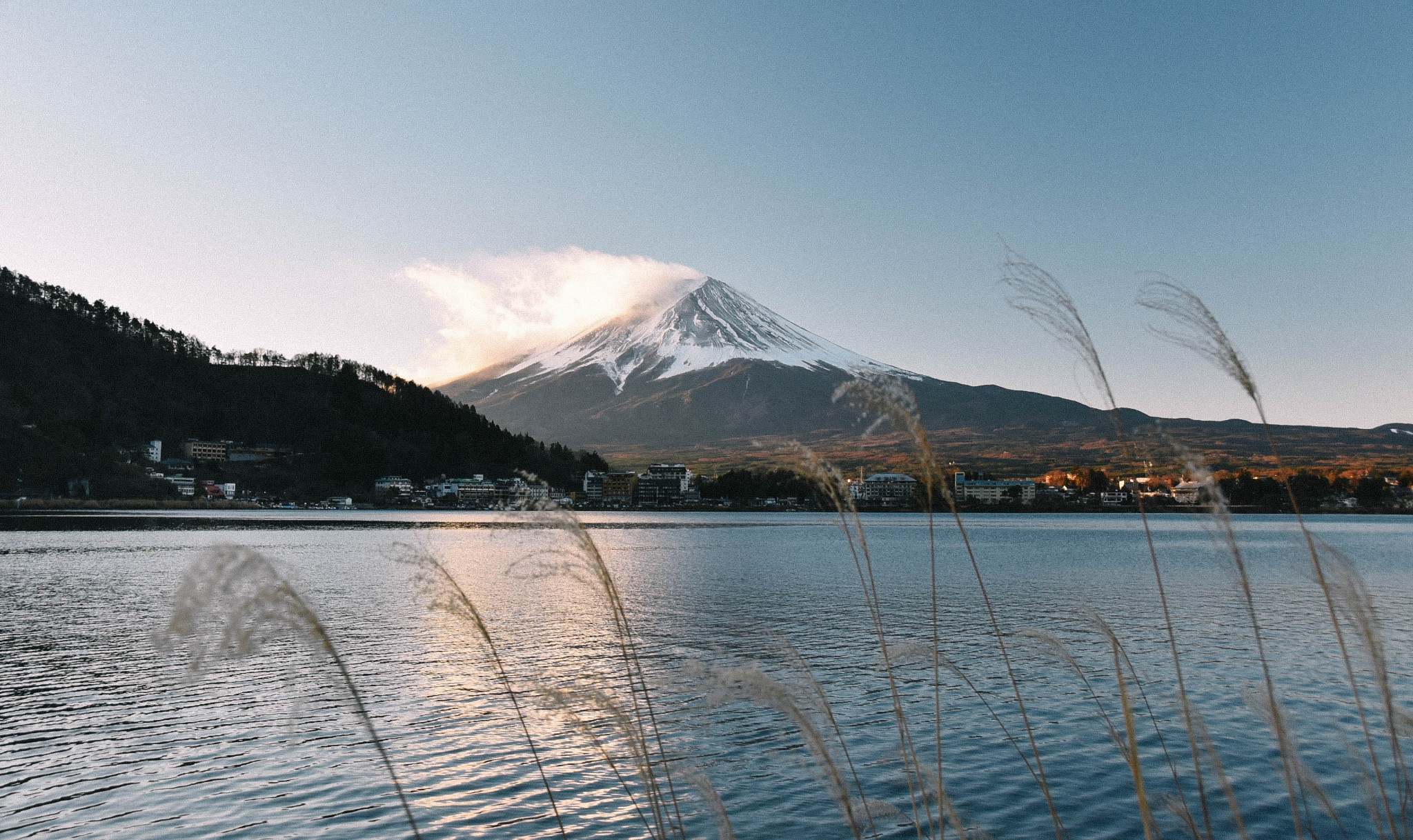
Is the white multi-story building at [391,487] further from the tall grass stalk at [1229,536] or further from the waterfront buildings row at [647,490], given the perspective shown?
the tall grass stalk at [1229,536]

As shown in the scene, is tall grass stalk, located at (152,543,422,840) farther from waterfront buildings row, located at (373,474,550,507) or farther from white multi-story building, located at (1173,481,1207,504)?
waterfront buildings row, located at (373,474,550,507)

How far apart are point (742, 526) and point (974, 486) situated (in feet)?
303

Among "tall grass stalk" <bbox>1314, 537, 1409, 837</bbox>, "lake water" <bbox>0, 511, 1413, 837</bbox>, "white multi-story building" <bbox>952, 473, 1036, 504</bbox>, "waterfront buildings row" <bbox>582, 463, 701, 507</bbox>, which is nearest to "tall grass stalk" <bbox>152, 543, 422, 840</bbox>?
"lake water" <bbox>0, 511, 1413, 837</bbox>

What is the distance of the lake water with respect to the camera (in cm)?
945

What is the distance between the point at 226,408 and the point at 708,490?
96277 millimetres

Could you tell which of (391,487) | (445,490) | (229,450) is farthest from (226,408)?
(445,490)

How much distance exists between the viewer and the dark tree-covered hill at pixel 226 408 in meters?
143

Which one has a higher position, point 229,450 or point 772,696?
point 229,450

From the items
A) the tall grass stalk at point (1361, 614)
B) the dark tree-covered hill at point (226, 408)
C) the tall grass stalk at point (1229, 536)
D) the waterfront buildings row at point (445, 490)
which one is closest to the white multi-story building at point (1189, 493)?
the tall grass stalk at point (1229, 536)

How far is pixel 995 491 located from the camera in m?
178

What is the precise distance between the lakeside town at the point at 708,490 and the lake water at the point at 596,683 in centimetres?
9875

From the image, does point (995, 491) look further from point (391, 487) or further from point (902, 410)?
point (902, 410)

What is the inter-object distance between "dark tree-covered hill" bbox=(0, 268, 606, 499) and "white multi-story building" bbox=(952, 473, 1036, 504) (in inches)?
3003

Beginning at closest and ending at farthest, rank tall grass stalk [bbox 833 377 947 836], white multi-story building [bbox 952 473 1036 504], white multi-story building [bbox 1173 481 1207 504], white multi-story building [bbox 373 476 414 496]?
tall grass stalk [bbox 833 377 947 836], white multi-story building [bbox 1173 481 1207 504], white multi-story building [bbox 373 476 414 496], white multi-story building [bbox 952 473 1036 504]
